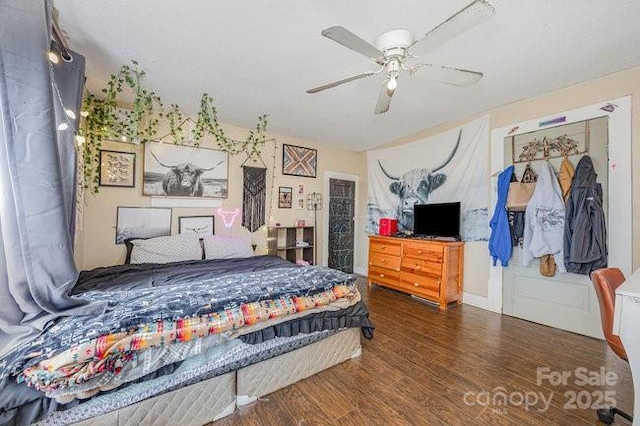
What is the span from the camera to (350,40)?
4.93 ft

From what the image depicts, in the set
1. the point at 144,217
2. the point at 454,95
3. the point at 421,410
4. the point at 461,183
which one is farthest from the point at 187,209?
the point at 461,183

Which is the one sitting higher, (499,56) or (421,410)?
(499,56)

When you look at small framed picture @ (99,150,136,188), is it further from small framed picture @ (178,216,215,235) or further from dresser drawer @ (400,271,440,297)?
dresser drawer @ (400,271,440,297)

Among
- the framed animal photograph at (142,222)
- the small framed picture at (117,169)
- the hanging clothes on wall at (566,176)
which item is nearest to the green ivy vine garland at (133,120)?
the small framed picture at (117,169)

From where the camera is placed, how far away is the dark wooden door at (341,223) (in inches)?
192

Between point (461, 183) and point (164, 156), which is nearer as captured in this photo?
point (164, 156)

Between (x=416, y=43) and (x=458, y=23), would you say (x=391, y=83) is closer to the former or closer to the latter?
(x=416, y=43)

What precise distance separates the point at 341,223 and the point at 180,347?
151 inches

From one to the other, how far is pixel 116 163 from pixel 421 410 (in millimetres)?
3760

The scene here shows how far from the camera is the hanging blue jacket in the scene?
9.95 feet

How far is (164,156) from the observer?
3.32m

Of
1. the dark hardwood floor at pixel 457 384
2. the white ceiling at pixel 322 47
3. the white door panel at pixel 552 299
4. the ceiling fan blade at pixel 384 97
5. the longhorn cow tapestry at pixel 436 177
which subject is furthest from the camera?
the longhorn cow tapestry at pixel 436 177

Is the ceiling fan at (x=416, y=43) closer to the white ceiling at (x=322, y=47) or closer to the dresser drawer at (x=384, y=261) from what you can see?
the white ceiling at (x=322, y=47)

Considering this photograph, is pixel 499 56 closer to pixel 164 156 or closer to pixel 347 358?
pixel 347 358
